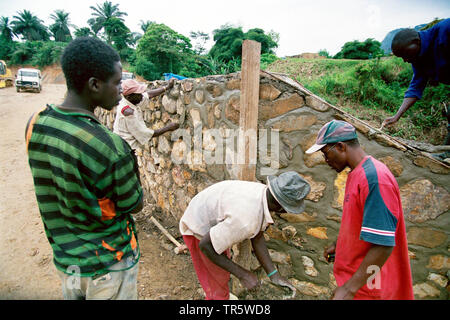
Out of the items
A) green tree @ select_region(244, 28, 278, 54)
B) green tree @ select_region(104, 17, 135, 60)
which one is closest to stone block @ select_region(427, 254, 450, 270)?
green tree @ select_region(244, 28, 278, 54)

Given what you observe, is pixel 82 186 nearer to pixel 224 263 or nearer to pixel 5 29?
pixel 224 263

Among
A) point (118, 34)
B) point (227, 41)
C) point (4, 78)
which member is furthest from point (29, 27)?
point (227, 41)

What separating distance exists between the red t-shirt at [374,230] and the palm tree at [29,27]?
172 feet

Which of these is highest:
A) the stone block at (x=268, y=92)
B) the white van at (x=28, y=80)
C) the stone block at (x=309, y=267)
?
the white van at (x=28, y=80)

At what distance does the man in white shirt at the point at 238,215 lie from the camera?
1549 mm

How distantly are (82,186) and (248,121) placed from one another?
1358 millimetres

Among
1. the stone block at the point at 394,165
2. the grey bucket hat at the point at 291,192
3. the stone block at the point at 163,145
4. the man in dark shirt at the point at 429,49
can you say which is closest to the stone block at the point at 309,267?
Result: the grey bucket hat at the point at 291,192

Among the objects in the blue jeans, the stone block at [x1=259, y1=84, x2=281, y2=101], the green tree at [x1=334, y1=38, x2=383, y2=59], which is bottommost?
the blue jeans

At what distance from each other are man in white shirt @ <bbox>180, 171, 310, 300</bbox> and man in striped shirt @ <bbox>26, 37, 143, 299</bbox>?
1.93 ft

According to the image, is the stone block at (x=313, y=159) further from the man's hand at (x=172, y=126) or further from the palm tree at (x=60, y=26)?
the palm tree at (x=60, y=26)

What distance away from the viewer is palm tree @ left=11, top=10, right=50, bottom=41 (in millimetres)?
37375

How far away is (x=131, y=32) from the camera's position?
119ft

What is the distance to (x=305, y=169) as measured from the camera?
6.65ft

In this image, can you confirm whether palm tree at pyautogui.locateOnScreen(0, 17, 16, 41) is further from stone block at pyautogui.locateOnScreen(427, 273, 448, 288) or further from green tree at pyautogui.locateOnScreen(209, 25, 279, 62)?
stone block at pyautogui.locateOnScreen(427, 273, 448, 288)
